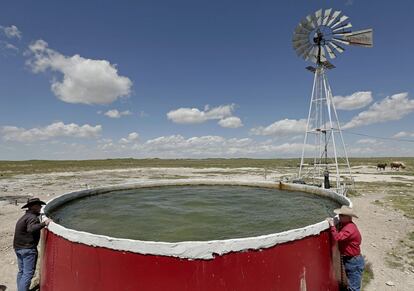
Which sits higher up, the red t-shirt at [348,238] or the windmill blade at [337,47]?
the windmill blade at [337,47]

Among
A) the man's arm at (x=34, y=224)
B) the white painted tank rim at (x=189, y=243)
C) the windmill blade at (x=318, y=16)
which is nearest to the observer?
the white painted tank rim at (x=189, y=243)

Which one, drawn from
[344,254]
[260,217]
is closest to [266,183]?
[260,217]

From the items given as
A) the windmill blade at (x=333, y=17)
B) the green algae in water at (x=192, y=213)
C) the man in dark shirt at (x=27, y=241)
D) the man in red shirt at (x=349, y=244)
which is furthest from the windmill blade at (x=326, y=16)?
the man in dark shirt at (x=27, y=241)

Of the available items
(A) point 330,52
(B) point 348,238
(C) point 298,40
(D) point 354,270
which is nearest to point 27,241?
(B) point 348,238

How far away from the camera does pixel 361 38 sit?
17.2 meters

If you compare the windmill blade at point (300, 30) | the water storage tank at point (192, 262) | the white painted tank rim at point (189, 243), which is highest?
the windmill blade at point (300, 30)

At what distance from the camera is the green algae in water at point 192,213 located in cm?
675

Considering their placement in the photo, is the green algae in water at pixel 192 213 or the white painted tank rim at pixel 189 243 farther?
the green algae in water at pixel 192 213

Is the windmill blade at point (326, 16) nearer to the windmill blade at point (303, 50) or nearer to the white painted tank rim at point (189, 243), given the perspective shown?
the windmill blade at point (303, 50)

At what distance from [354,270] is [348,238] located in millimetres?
725

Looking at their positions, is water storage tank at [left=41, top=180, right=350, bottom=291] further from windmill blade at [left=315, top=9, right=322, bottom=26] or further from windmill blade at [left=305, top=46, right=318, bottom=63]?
windmill blade at [left=315, top=9, right=322, bottom=26]

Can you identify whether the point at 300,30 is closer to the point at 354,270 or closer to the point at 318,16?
the point at 318,16

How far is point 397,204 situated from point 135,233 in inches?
661

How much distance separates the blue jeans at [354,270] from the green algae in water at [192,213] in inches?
63.5
